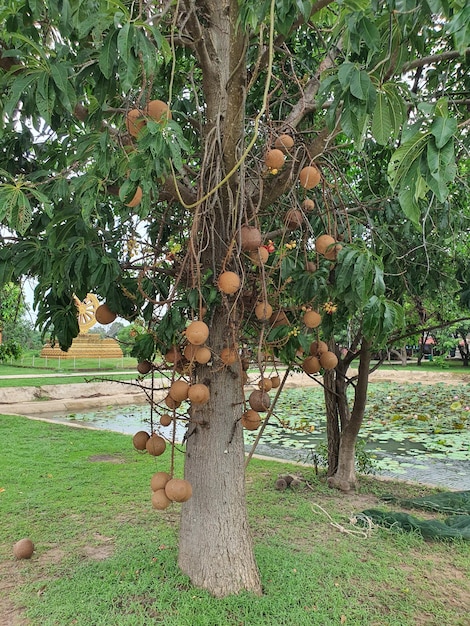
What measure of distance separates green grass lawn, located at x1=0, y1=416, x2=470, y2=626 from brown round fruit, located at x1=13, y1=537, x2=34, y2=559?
0.13 ft

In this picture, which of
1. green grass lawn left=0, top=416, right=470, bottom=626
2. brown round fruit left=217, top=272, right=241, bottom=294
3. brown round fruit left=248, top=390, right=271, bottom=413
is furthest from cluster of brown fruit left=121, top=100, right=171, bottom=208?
green grass lawn left=0, top=416, right=470, bottom=626

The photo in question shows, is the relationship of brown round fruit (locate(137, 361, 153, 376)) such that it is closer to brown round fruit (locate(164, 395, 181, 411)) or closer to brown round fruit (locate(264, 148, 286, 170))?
brown round fruit (locate(164, 395, 181, 411))

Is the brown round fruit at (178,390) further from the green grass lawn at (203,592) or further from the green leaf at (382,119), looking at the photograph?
the green leaf at (382,119)

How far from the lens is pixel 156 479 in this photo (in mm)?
1938

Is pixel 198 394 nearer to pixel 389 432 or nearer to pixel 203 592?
pixel 203 592

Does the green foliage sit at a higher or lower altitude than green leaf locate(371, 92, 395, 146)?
lower

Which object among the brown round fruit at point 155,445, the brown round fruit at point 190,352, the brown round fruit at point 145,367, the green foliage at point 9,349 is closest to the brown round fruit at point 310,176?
the brown round fruit at point 190,352

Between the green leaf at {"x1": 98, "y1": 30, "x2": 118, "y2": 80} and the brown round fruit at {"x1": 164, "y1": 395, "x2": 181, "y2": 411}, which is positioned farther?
the brown round fruit at {"x1": 164, "y1": 395, "x2": 181, "y2": 411}

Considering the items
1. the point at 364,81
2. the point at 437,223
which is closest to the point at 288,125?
the point at 364,81

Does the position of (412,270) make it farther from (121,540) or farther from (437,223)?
(121,540)

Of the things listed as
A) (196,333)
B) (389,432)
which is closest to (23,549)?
(196,333)

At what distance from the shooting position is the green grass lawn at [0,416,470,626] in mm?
2121

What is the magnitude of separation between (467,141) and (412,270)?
0.82 meters

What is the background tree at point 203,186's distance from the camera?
1.49 m
